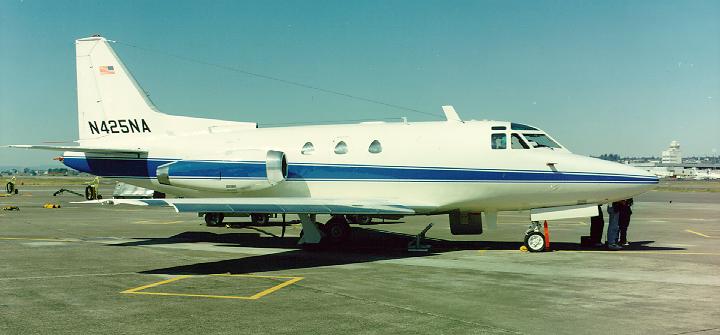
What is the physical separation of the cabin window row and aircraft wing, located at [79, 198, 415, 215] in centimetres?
196

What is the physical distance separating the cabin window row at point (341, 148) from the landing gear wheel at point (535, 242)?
5.12 metres

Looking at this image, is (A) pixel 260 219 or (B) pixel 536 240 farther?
(A) pixel 260 219

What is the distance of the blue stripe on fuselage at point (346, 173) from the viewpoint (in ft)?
53.0

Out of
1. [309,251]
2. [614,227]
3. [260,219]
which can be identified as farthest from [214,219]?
[614,227]

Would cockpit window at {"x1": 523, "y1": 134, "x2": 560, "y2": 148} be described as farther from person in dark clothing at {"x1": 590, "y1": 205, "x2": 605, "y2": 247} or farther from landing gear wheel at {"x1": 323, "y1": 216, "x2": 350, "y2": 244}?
landing gear wheel at {"x1": 323, "y1": 216, "x2": 350, "y2": 244}

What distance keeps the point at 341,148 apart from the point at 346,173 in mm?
862

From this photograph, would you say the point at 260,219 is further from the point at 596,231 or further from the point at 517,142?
the point at 596,231

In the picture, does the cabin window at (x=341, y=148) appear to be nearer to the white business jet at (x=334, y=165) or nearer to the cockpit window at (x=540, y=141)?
the white business jet at (x=334, y=165)

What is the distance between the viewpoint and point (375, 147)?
17.9 m

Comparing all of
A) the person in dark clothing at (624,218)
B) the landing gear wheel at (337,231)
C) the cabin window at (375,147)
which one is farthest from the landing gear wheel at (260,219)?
the person in dark clothing at (624,218)

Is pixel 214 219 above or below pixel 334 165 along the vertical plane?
below

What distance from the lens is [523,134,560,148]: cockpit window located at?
1675 centimetres

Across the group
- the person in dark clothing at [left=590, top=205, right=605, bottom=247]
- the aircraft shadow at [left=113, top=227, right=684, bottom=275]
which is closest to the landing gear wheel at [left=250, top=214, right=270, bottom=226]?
the aircraft shadow at [left=113, top=227, right=684, bottom=275]

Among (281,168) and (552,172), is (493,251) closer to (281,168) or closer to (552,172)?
(552,172)
